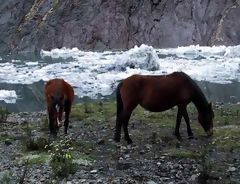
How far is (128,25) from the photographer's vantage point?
8794 centimetres

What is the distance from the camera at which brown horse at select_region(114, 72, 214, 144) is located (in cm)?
1134

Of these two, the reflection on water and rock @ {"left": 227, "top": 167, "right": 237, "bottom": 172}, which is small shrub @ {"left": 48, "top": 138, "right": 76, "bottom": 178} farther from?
the reflection on water

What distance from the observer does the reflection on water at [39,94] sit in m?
23.8

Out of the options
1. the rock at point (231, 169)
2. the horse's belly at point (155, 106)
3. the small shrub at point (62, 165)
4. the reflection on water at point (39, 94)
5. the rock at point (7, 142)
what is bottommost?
the reflection on water at point (39, 94)

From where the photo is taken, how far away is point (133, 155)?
1018 centimetres

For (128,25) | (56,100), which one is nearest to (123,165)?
(56,100)

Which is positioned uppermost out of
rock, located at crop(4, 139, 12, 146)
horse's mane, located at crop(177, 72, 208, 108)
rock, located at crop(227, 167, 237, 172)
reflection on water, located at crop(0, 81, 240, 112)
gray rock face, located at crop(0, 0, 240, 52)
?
gray rock face, located at crop(0, 0, 240, 52)

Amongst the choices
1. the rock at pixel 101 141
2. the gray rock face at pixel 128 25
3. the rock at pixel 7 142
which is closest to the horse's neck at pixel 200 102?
the rock at pixel 101 141

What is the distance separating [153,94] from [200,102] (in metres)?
1.19

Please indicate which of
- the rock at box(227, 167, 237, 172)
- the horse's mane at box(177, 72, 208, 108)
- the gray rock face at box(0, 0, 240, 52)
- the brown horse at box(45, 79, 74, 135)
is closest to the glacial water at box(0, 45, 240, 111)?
the brown horse at box(45, 79, 74, 135)

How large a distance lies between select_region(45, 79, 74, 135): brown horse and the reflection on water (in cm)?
A: 1012

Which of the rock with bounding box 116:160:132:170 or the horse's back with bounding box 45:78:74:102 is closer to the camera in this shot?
the rock with bounding box 116:160:132:170

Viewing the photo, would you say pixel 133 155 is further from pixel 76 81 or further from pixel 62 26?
pixel 62 26

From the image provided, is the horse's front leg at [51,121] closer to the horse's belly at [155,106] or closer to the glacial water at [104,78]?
the horse's belly at [155,106]
